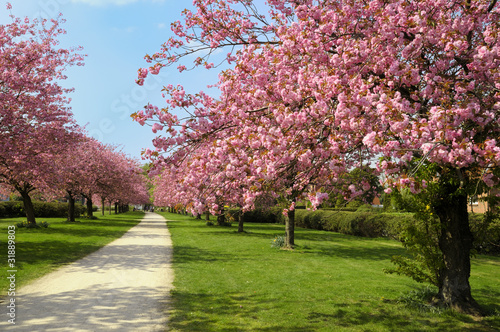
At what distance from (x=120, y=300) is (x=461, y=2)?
893 centimetres

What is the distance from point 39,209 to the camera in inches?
1533

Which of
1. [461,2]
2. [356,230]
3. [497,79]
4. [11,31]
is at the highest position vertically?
[11,31]

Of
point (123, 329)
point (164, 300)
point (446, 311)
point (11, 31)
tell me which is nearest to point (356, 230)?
point (446, 311)

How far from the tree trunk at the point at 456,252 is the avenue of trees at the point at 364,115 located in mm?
24

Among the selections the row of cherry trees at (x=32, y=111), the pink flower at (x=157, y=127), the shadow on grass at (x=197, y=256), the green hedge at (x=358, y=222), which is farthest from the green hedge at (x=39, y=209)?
the pink flower at (x=157, y=127)

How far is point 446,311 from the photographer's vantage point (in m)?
7.09

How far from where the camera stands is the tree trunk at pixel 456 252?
7164mm

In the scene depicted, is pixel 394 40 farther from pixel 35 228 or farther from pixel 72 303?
pixel 35 228

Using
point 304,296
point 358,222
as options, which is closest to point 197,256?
point 304,296

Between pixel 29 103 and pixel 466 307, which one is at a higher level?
pixel 29 103

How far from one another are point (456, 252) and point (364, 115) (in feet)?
14.6

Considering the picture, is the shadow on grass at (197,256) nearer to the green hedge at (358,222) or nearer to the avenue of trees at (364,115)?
the avenue of trees at (364,115)

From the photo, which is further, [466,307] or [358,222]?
[358,222]

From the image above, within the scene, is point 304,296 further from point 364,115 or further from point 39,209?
point 39,209
